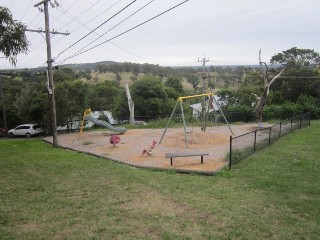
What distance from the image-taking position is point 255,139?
14.3m

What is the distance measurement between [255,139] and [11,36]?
10.3 meters

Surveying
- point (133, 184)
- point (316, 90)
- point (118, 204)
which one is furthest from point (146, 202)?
point (316, 90)

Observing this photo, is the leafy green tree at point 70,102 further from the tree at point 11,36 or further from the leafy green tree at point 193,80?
the leafy green tree at point 193,80

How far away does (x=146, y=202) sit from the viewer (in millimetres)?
8039

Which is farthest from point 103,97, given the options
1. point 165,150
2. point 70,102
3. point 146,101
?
point 165,150

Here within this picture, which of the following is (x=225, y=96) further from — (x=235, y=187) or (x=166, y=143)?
(x=235, y=187)

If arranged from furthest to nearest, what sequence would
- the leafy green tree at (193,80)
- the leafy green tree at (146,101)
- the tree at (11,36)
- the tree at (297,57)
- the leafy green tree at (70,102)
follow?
the leafy green tree at (193,80)
the tree at (297,57)
the leafy green tree at (146,101)
the leafy green tree at (70,102)
the tree at (11,36)

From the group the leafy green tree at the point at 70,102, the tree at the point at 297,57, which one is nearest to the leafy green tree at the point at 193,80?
the tree at the point at 297,57

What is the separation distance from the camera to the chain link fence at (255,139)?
1288cm

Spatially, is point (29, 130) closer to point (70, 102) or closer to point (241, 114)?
point (70, 102)

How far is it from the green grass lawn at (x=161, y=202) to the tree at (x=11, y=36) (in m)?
4.32

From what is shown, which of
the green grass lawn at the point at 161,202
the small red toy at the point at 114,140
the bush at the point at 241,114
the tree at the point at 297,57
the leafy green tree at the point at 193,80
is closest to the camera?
the green grass lawn at the point at 161,202

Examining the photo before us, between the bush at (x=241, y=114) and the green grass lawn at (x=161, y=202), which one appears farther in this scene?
the bush at (x=241, y=114)

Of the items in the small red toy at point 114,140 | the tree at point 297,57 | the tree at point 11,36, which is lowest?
the small red toy at point 114,140
